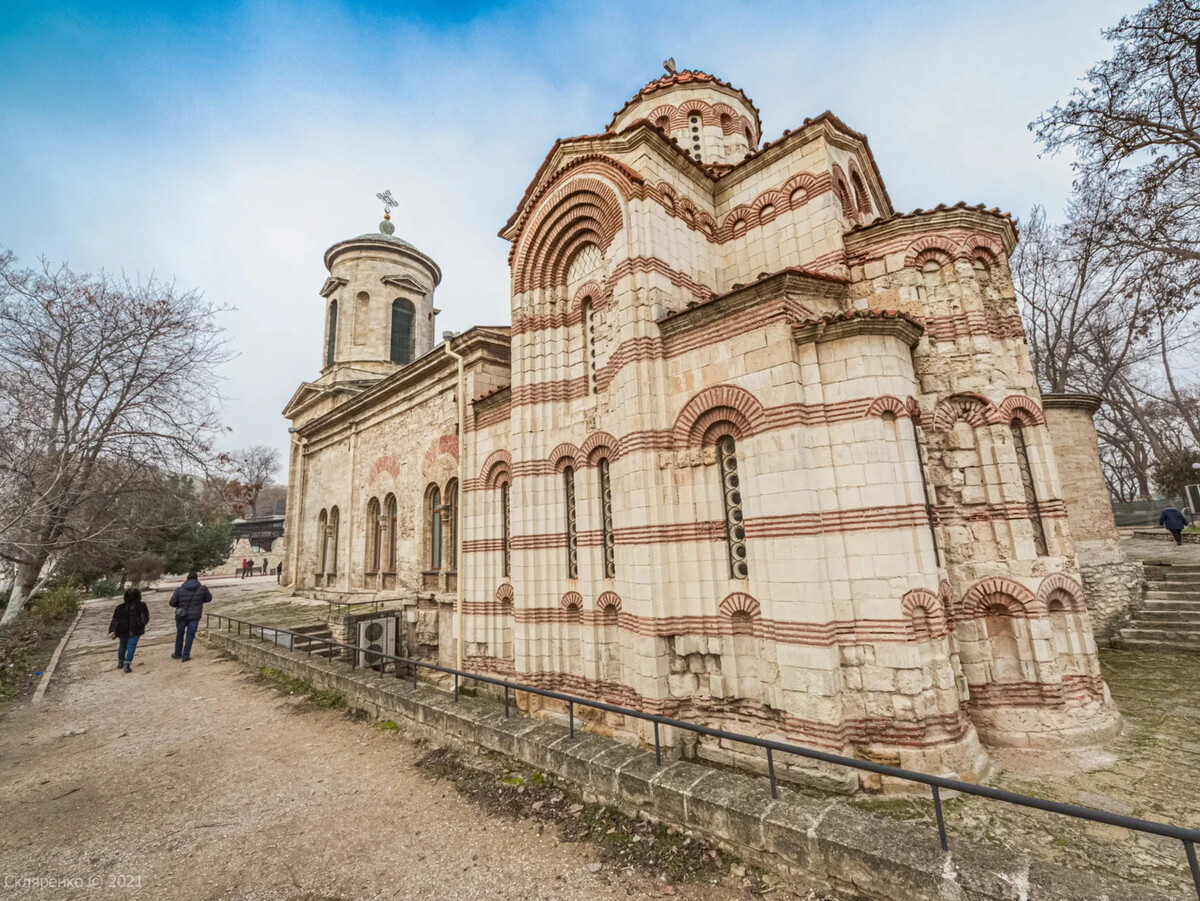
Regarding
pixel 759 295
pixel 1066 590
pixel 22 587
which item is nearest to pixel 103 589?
pixel 22 587

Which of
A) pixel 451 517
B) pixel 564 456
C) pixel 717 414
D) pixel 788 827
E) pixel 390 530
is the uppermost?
pixel 717 414

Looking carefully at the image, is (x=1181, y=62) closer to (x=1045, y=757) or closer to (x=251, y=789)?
(x=1045, y=757)

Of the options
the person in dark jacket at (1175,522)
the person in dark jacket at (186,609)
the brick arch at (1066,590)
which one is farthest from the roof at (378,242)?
the person in dark jacket at (1175,522)

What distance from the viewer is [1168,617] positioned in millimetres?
10297

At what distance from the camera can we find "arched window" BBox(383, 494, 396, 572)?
14.6 meters

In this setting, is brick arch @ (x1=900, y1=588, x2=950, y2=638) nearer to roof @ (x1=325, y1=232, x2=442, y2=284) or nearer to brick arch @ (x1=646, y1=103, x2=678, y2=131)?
brick arch @ (x1=646, y1=103, x2=678, y2=131)

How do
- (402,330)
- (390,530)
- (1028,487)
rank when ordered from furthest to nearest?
(402,330)
(390,530)
(1028,487)

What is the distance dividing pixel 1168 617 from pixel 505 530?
13.7 m

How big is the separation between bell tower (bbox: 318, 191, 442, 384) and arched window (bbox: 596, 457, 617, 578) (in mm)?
14671

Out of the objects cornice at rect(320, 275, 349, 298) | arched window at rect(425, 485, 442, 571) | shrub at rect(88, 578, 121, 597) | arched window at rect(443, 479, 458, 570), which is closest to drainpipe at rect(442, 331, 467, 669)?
arched window at rect(443, 479, 458, 570)

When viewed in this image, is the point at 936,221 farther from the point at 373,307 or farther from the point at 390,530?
the point at 373,307

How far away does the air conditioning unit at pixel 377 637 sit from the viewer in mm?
11656

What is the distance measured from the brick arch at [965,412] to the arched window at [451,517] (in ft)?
32.7

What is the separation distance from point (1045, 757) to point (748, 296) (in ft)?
21.9
